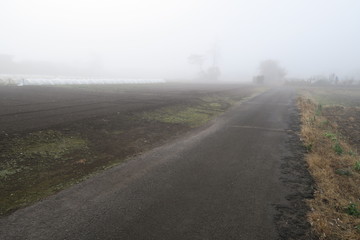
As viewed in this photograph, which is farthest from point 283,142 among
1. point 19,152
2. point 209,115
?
point 19,152

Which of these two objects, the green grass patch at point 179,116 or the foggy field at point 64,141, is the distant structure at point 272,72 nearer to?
the green grass patch at point 179,116

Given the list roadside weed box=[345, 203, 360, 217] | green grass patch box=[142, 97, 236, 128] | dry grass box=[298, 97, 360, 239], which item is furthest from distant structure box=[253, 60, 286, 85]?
roadside weed box=[345, 203, 360, 217]

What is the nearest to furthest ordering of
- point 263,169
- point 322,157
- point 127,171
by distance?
point 127,171 < point 263,169 < point 322,157

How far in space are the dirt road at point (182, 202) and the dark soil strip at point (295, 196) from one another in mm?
24

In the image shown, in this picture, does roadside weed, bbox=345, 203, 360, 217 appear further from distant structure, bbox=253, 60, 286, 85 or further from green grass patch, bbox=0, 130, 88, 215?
distant structure, bbox=253, 60, 286, 85

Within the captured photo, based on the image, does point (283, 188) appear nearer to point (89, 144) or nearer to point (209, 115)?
point (89, 144)

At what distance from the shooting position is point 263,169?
9.43 m

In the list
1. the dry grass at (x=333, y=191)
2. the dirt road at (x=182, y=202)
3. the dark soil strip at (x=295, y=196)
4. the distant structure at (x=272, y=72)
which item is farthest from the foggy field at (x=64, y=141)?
the distant structure at (x=272, y=72)

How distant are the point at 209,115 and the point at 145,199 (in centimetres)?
1520

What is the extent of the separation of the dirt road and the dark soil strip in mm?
24

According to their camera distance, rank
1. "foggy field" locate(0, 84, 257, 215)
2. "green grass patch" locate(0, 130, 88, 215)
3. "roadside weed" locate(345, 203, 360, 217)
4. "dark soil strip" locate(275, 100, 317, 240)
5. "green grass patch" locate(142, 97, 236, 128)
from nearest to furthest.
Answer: "dark soil strip" locate(275, 100, 317, 240), "roadside weed" locate(345, 203, 360, 217), "green grass patch" locate(0, 130, 88, 215), "foggy field" locate(0, 84, 257, 215), "green grass patch" locate(142, 97, 236, 128)

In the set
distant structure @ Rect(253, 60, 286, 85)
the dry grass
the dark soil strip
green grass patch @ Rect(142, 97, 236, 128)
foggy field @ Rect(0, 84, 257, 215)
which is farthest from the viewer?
distant structure @ Rect(253, 60, 286, 85)

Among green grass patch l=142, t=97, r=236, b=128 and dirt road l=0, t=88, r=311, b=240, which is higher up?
green grass patch l=142, t=97, r=236, b=128

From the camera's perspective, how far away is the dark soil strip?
570 centimetres
